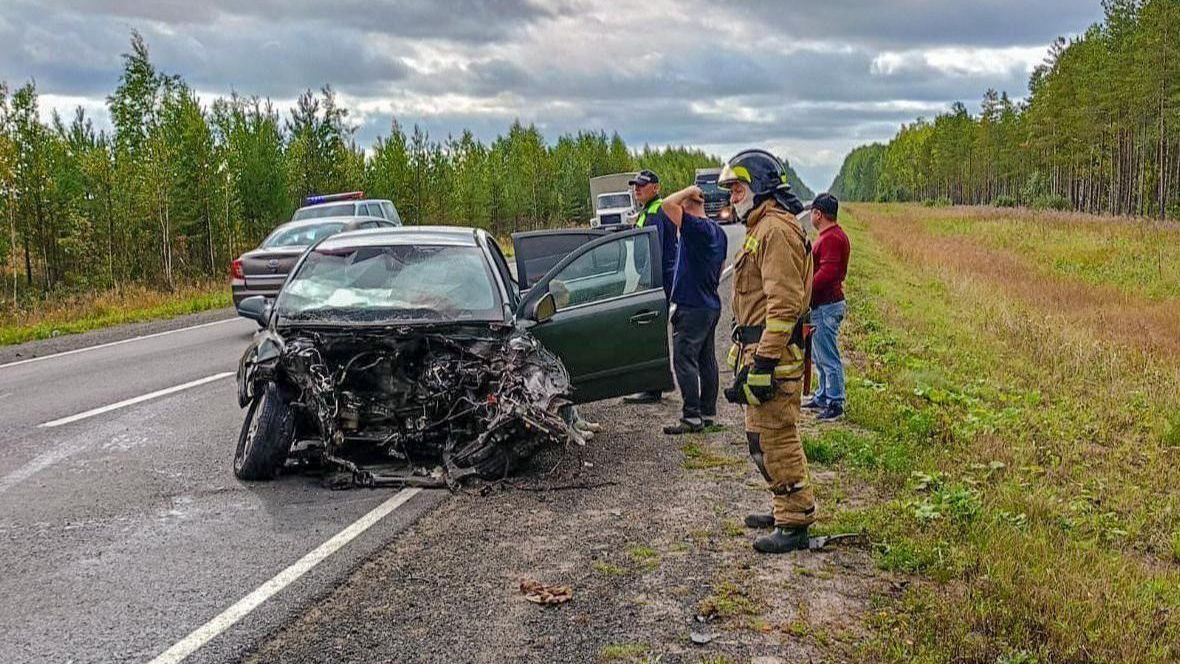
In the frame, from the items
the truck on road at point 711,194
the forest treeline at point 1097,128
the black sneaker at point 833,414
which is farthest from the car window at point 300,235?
the forest treeline at point 1097,128

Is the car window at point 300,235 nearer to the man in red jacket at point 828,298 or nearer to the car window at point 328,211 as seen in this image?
the car window at point 328,211

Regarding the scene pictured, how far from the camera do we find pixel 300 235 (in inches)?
631

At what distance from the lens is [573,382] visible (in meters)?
7.40

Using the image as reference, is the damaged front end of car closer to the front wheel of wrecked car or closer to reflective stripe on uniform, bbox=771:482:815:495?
the front wheel of wrecked car

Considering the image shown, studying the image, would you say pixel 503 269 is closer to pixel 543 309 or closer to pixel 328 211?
pixel 543 309

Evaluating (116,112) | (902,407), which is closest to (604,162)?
(116,112)


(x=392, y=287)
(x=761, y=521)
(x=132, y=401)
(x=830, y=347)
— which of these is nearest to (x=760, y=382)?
(x=761, y=521)

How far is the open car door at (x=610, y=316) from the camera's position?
24.3ft

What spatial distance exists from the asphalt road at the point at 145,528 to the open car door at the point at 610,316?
182cm

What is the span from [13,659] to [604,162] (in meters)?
73.7

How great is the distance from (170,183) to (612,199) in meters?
19.2

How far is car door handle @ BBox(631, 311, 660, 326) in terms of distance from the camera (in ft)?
25.3

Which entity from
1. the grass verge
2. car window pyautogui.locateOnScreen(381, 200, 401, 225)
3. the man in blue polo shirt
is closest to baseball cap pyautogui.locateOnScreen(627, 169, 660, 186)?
the man in blue polo shirt

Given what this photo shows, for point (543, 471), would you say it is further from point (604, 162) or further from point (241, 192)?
point (604, 162)
